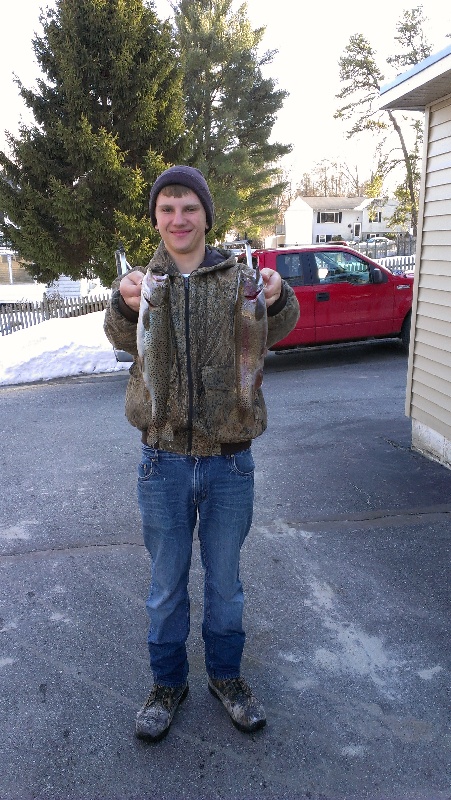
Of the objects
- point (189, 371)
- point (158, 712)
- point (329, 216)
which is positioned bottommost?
point (158, 712)

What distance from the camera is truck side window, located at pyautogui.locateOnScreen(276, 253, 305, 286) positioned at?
9398mm

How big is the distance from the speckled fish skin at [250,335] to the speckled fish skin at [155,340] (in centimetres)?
24

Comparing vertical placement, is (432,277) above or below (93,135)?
below

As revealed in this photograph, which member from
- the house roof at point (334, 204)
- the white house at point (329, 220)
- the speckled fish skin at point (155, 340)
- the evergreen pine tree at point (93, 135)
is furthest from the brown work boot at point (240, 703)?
the house roof at point (334, 204)

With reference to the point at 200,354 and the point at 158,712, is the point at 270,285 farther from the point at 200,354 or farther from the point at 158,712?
the point at 158,712

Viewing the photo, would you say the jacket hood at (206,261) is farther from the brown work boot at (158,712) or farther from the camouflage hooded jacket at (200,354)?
the brown work boot at (158,712)

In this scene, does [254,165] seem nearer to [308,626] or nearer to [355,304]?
[355,304]

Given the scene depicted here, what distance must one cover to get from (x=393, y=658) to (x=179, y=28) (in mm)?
24608

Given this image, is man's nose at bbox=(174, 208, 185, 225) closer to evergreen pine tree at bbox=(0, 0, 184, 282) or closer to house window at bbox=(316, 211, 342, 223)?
evergreen pine tree at bbox=(0, 0, 184, 282)

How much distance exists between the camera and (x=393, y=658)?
2900 millimetres

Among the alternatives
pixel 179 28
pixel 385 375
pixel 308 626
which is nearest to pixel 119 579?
pixel 308 626

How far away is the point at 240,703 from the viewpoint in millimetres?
2492

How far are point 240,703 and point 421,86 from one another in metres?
4.58

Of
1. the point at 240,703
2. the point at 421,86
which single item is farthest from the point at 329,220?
the point at 240,703
